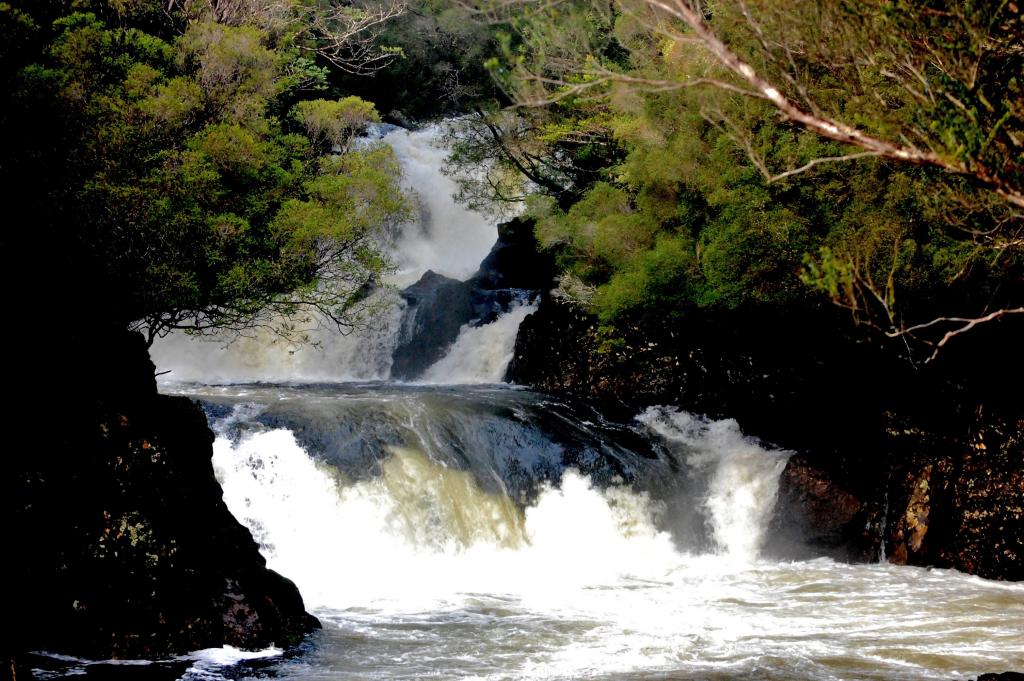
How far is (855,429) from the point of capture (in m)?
13.1

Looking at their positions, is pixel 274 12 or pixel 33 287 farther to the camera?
pixel 274 12

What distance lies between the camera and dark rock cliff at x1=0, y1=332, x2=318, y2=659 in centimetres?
699

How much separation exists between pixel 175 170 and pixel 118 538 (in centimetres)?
664

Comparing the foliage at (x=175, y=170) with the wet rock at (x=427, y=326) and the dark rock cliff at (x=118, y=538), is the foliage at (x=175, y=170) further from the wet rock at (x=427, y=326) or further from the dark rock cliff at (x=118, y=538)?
the wet rock at (x=427, y=326)

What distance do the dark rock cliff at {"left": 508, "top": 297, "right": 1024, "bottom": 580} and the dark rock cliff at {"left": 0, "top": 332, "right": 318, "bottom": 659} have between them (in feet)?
24.7

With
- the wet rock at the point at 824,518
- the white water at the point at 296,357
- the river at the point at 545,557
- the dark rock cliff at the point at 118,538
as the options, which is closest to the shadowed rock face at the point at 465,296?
the white water at the point at 296,357

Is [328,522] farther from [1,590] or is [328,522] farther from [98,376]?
[1,590]

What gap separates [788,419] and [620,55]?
828cm

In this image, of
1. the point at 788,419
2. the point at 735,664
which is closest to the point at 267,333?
the point at 788,419

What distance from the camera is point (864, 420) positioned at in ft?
42.7

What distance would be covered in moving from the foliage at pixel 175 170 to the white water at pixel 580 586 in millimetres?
2614

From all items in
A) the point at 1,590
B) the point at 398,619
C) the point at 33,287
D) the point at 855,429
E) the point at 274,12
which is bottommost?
the point at 398,619

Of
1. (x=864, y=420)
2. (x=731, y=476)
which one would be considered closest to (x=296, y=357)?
(x=731, y=476)

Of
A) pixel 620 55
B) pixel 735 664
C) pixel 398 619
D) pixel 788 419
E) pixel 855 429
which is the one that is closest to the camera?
pixel 735 664
